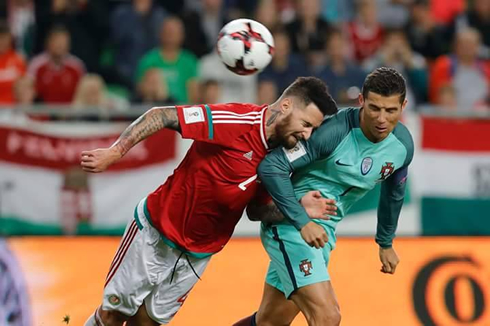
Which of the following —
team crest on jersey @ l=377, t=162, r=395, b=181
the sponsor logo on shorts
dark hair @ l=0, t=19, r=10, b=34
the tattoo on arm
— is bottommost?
the sponsor logo on shorts

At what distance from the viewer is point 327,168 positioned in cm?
604

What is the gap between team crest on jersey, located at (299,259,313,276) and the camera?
5.88 meters

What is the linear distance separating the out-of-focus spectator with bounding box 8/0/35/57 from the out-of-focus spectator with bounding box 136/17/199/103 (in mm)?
1628

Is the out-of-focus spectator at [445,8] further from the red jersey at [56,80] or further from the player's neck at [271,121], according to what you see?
the player's neck at [271,121]

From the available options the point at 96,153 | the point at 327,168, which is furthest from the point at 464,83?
the point at 96,153

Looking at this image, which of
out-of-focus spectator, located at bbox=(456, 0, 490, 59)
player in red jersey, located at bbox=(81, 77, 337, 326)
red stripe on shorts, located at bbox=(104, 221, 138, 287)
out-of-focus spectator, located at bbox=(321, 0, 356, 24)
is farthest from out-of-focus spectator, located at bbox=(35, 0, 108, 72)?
player in red jersey, located at bbox=(81, 77, 337, 326)

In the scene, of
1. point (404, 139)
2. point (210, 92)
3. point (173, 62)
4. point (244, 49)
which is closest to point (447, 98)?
point (210, 92)

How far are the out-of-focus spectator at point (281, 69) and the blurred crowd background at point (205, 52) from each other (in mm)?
12

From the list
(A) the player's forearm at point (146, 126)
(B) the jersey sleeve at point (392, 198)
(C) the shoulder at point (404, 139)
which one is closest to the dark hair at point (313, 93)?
(C) the shoulder at point (404, 139)

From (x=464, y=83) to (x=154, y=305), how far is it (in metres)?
6.75

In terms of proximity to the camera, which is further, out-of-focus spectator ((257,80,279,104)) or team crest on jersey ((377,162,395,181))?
out-of-focus spectator ((257,80,279,104))

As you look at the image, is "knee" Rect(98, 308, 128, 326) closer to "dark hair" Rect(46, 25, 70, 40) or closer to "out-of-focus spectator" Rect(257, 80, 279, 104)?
"out-of-focus spectator" Rect(257, 80, 279, 104)

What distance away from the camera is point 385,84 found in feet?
18.6

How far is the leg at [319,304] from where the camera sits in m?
5.69
